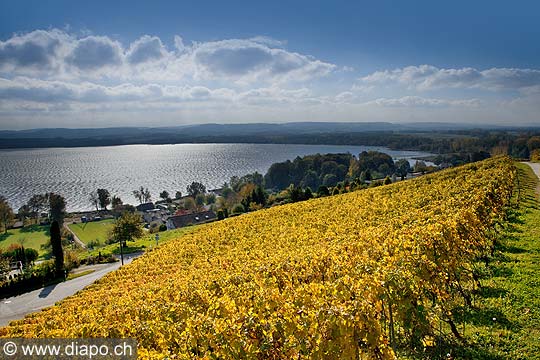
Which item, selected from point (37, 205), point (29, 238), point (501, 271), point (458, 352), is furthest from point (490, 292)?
point (37, 205)

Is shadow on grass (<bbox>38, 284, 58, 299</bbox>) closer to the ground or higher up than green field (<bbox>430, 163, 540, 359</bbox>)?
closer to the ground

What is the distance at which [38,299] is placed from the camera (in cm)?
2486

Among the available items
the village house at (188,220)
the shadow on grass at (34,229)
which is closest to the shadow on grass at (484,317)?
the village house at (188,220)

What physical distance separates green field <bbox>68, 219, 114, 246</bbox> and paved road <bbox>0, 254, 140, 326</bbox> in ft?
112

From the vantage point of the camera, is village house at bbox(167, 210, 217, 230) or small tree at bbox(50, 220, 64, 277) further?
village house at bbox(167, 210, 217, 230)

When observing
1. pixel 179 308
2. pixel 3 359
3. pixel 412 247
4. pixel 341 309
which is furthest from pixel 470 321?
pixel 3 359

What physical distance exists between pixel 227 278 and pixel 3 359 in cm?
464

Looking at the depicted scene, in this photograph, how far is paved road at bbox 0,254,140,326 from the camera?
21862mm

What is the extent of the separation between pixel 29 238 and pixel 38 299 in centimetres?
4814

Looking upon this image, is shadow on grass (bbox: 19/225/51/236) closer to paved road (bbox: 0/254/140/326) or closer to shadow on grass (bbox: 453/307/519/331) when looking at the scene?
paved road (bbox: 0/254/140/326)

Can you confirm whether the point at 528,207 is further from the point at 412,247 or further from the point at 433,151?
the point at 433,151

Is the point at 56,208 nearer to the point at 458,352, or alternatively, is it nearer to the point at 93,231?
the point at 93,231

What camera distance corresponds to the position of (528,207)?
1783cm

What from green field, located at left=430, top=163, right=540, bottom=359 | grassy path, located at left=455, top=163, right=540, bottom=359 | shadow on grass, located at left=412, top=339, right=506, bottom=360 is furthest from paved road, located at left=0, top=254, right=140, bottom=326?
grassy path, located at left=455, top=163, right=540, bottom=359
